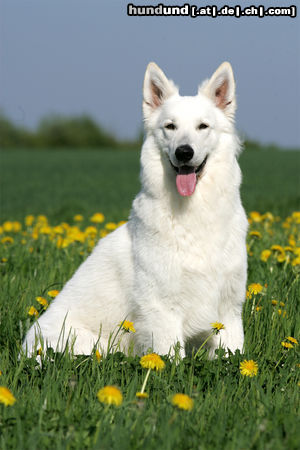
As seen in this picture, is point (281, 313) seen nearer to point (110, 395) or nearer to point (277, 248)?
point (277, 248)

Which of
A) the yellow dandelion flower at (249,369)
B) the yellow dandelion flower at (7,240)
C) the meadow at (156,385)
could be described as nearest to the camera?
the meadow at (156,385)

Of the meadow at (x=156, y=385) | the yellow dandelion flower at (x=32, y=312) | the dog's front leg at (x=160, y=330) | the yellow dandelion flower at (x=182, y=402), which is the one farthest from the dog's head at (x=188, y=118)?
the yellow dandelion flower at (x=182, y=402)

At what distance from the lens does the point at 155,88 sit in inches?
164

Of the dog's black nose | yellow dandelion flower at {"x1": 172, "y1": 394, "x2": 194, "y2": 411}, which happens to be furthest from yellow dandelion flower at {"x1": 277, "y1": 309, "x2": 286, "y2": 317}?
yellow dandelion flower at {"x1": 172, "y1": 394, "x2": 194, "y2": 411}

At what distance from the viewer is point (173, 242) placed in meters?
3.86

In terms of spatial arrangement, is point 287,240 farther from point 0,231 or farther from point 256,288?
point 0,231

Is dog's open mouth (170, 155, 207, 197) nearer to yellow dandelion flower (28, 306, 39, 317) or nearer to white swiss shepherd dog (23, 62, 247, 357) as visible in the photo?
white swiss shepherd dog (23, 62, 247, 357)

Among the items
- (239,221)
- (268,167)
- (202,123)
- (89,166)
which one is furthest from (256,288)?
(89,166)

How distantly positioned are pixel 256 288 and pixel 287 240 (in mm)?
2438

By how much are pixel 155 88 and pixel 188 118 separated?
48cm

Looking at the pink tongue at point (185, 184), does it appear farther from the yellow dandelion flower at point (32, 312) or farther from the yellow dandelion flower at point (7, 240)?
the yellow dandelion flower at point (7, 240)

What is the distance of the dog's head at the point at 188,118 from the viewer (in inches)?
148

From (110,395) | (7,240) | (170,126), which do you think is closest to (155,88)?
(170,126)

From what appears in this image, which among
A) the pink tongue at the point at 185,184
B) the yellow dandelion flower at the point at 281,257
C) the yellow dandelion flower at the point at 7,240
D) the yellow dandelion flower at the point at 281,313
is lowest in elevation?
the yellow dandelion flower at the point at 281,313
